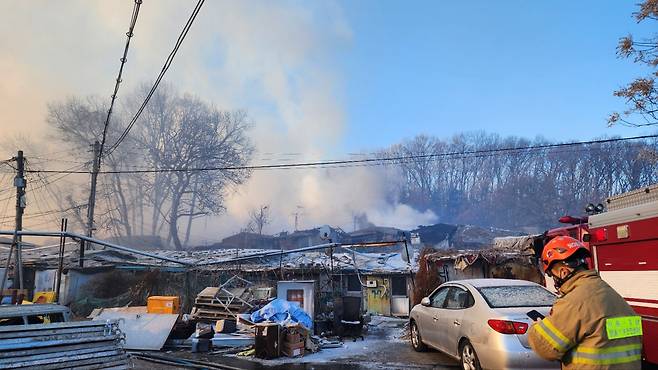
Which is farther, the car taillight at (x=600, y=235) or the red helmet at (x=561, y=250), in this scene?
the car taillight at (x=600, y=235)

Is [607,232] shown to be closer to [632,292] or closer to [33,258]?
[632,292]

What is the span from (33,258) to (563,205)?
194 ft

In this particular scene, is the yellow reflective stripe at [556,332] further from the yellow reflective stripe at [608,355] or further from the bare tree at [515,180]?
the bare tree at [515,180]

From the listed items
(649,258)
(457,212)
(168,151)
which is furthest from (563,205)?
(649,258)

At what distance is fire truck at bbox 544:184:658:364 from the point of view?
210 inches

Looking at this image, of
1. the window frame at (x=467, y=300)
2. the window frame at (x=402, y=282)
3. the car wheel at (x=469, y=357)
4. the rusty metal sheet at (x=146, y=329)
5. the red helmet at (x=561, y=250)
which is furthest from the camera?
the window frame at (x=402, y=282)

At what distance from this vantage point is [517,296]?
6523 millimetres

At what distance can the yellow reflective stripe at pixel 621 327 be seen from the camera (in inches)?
91.4

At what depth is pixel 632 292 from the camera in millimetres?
5699

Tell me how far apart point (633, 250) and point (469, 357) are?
99.4 inches

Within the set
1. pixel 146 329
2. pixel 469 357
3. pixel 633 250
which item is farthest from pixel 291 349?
pixel 633 250

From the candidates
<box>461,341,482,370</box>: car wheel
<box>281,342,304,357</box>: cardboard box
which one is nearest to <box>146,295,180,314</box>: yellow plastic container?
<box>281,342,304,357</box>: cardboard box

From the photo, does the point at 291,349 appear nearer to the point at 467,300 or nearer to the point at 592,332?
the point at 467,300

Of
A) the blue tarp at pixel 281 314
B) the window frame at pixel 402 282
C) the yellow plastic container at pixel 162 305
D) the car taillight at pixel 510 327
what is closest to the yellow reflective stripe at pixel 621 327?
the car taillight at pixel 510 327
